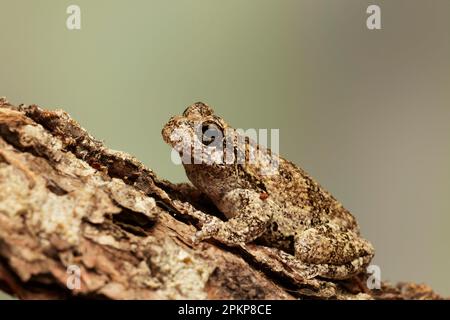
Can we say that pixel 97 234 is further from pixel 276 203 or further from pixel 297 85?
pixel 297 85

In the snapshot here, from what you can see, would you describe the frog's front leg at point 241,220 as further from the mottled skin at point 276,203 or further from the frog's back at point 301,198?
A: the frog's back at point 301,198

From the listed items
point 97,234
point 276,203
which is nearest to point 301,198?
point 276,203

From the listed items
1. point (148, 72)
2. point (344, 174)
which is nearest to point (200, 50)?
point (148, 72)

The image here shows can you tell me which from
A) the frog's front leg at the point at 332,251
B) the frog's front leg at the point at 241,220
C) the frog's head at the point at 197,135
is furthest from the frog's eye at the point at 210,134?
the frog's front leg at the point at 332,251

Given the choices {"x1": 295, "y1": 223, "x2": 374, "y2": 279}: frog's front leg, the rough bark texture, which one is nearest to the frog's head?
the rough bark texture

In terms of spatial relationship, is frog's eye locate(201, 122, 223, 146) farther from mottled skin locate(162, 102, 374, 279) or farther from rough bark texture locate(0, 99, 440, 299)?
rough bark texture locate(0, 99, 440, 299)

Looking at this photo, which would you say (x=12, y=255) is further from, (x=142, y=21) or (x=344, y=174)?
(x=344, y=174)
